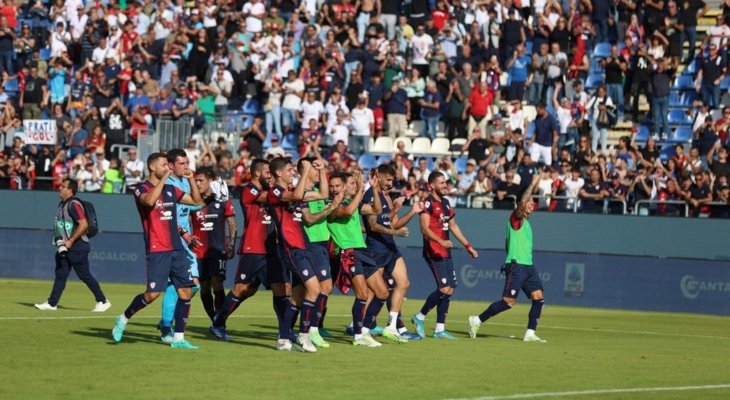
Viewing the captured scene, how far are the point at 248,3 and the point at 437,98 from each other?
22.9ft

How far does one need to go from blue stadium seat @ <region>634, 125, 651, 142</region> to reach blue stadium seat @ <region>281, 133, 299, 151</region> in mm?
9144

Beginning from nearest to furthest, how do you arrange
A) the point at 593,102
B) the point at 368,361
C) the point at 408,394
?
the point at 408,394 → the point at 368,361 → the point at 593,102

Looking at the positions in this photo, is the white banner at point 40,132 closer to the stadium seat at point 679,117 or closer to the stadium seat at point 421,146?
the stadium seat at point 421,146

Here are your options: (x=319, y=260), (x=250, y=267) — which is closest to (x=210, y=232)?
(x=250, y=267)

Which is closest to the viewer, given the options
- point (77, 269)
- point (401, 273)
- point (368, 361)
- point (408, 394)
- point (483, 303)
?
point (408, 394)

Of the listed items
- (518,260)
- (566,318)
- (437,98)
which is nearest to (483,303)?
(566,318)

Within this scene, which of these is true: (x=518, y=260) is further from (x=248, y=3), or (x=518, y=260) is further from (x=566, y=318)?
(x=248, y=3)

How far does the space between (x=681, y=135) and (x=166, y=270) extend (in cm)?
2077

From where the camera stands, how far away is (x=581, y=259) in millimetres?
30734

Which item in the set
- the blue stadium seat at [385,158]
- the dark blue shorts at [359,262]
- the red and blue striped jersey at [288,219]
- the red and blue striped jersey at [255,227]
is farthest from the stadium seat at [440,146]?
the red and blue striped jersey at [288,219]

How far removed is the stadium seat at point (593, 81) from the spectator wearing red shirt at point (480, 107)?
9.14 feet

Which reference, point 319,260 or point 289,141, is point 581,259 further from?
A: point 319,260

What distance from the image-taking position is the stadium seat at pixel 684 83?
34938 millimetres

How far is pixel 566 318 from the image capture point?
2623 cm
